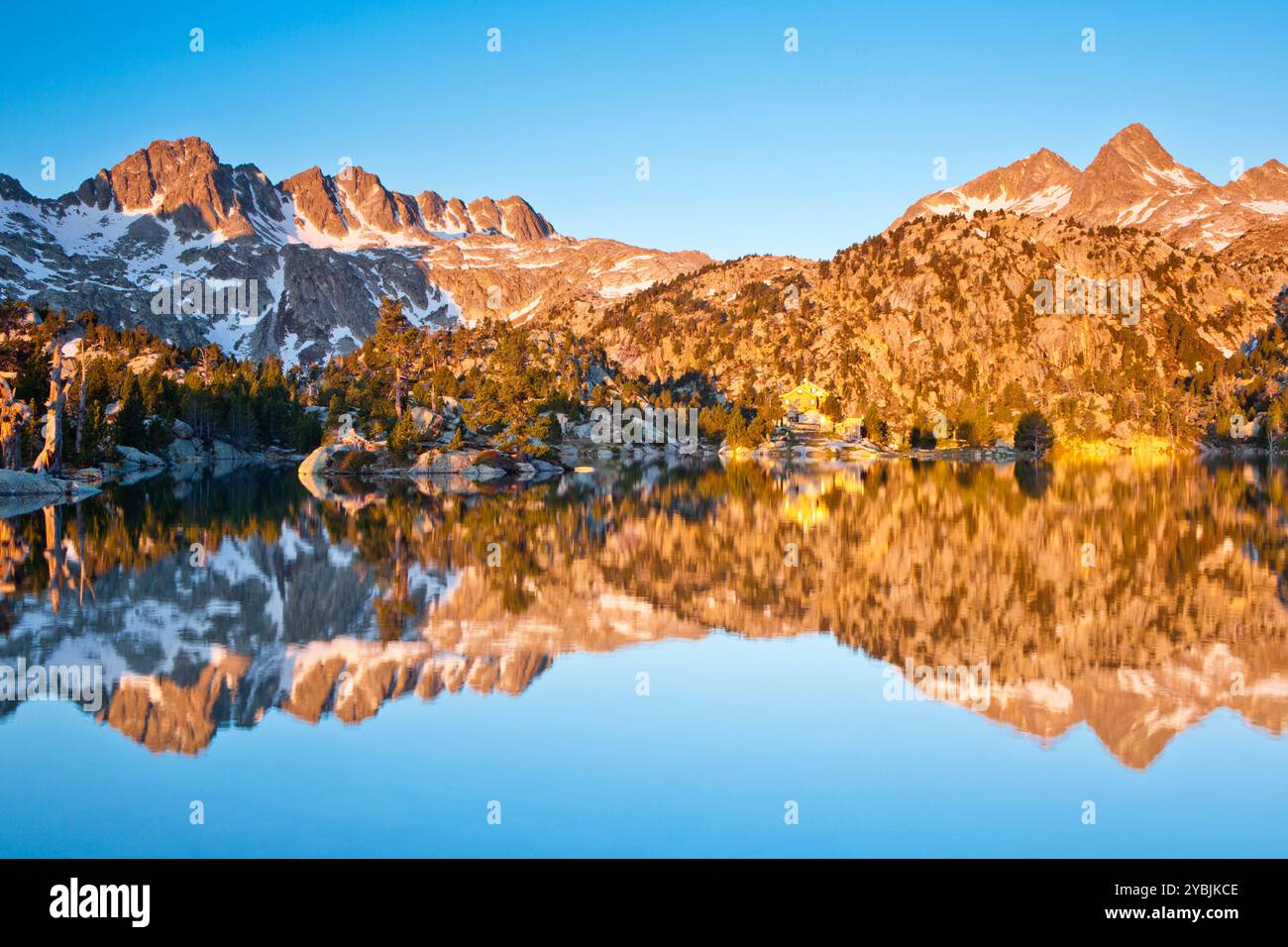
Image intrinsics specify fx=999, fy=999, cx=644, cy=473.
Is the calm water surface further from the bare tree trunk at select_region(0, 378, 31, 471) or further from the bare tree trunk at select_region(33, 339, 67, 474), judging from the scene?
the bare tree trunk at select_region(33, 339, 67, 474)

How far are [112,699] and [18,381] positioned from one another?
76762 mm

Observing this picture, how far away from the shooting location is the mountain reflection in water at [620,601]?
15.9 m

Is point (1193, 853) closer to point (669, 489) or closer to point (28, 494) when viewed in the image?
point (669, 489)

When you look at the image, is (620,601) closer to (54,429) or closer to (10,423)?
(10,423)

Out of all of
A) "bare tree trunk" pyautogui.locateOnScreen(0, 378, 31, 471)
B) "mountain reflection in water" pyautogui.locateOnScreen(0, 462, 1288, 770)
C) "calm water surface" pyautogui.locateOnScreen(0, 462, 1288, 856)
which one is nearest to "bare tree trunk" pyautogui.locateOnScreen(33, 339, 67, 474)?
"bare tree trunk" pyautogui.locateOnScreen(0, 378, 31, 471)

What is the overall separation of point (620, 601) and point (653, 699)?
26.4 ft

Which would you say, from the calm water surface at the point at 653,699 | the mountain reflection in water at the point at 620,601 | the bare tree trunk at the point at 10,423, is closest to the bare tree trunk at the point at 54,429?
the bare tree trunk at the point at 10,423

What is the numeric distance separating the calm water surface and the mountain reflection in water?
127 millimetres

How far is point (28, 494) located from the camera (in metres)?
59.4

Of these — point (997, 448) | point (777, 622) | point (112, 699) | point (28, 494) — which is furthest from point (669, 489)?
point (997, 448)

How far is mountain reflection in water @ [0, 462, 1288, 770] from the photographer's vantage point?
15.9 metres

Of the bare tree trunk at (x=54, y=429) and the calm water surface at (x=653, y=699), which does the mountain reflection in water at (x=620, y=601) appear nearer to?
the calm water surface at (x=653, y=699)
